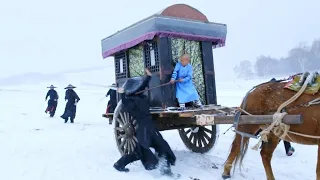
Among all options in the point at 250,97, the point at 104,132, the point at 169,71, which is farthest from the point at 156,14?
the point at 104,132

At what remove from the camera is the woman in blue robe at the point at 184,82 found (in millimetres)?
6449

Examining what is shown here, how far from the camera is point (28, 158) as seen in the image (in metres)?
6.85

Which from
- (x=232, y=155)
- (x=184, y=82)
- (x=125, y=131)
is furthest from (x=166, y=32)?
(x=232, y=155)

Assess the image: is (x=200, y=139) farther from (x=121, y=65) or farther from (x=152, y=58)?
(x=121, y=65)

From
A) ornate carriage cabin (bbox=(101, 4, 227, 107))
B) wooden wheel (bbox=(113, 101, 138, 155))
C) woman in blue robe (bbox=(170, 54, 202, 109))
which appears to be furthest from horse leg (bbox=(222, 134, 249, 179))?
wooden wheel (bbox=(113, 101, 138, 155))

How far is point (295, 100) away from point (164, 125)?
2.67 meters

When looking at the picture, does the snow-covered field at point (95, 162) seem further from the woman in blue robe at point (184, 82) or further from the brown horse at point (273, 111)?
the woman in blue robe at point (184, 82)

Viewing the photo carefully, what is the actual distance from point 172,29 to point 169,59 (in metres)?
0.59

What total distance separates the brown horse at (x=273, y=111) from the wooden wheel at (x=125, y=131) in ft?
5.89

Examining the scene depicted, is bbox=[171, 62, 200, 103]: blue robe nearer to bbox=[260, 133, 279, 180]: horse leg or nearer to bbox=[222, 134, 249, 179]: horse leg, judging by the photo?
bbox=[222, 134, 249, 179]: horse leg

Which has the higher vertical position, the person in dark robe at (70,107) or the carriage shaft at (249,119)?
the person in dark robe at (70,107)

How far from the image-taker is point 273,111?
5.33 meters

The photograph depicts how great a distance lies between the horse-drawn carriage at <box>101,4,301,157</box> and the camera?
6336mm

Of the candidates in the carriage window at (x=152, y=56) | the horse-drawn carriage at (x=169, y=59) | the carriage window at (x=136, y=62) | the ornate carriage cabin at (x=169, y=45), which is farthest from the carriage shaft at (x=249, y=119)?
the carriage window at (x=136, y=62)
